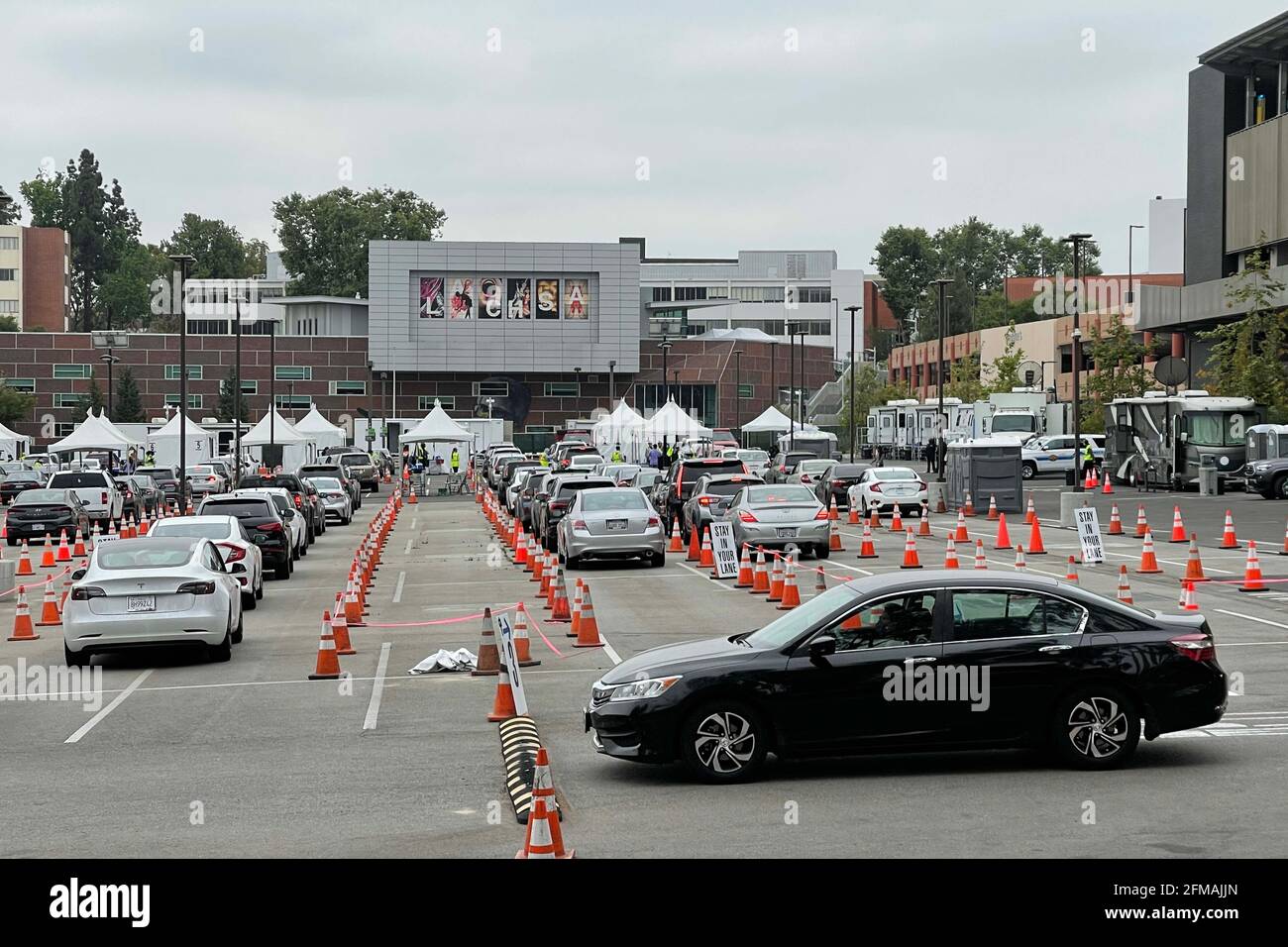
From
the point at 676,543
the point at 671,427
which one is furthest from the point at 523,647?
the point at 671,427

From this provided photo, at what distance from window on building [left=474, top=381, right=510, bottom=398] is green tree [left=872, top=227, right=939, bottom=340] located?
6227 centimetres

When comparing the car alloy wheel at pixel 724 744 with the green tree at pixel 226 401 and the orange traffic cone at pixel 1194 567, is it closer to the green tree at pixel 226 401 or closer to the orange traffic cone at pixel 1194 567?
the orange traffic cone at pixel 1194 567

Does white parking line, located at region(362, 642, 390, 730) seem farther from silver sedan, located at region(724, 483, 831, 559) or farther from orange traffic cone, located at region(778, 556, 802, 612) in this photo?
silver sedan, located at region(724, 483, 831, 559)

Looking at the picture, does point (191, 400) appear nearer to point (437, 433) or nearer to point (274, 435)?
point (274, 435)

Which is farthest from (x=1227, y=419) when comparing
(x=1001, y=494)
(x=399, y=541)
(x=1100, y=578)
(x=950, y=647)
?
(x=950, y=647)

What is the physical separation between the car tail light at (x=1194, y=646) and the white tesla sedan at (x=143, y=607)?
10.5 m

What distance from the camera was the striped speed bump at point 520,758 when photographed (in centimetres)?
1070

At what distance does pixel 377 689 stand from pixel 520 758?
4.76 meters

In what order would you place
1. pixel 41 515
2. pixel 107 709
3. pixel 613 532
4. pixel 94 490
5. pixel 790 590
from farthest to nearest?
pixel 94 490 → pixel 41 515 → pixel 613 532 → pixel 790 590 → pixel 107 709

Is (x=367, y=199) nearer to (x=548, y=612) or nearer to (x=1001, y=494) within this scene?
(x=1001, y=494)

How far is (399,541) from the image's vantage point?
139 ft

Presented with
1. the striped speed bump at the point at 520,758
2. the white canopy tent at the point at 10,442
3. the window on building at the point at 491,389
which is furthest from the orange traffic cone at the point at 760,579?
the window on building at the point at 491,389

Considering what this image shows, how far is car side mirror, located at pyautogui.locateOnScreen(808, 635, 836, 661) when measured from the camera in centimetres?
1162

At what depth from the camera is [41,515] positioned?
42.3 metres
